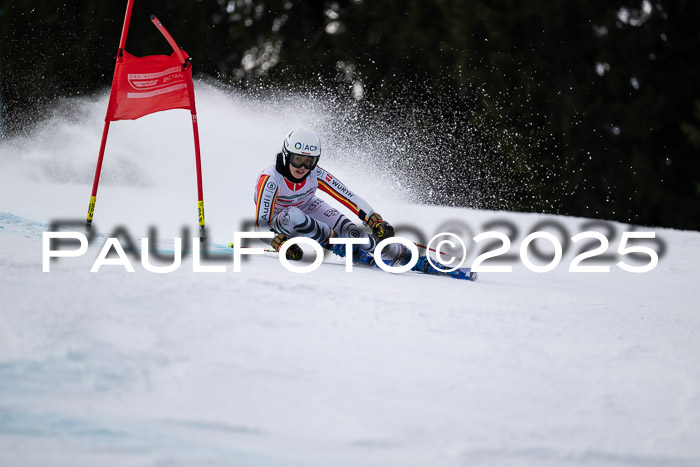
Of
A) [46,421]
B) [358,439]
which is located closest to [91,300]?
[46,421]

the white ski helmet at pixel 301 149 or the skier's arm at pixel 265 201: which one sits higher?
the white ski helmet at pixel 301 149

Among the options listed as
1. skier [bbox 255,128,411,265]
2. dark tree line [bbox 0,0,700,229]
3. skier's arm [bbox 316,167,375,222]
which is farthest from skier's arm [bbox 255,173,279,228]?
dark tree line [bbox 0,0,700,229]

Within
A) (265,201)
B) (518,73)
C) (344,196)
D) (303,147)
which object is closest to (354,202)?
(344,196)

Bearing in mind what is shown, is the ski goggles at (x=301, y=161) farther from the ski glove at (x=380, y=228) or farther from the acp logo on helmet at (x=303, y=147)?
the ski glove at (x=380, y=228)

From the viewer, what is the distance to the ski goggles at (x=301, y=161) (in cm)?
599

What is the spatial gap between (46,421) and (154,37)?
18214mm

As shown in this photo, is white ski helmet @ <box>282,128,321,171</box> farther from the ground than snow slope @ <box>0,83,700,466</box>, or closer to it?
farther from the ground

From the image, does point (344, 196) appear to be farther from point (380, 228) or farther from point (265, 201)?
point (265, 201)

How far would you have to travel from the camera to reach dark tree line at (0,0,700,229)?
16875 mm

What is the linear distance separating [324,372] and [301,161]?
305 cm

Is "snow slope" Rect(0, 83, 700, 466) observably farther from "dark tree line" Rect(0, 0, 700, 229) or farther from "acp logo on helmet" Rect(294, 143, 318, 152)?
"dark tree line" Rect(0, 0, 700, 229)

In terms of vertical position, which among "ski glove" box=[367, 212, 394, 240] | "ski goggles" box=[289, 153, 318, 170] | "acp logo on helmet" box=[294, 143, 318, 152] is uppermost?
"acp logo on helmet" box=[294, 143, 318, 152]

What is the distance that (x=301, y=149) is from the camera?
5.96 m

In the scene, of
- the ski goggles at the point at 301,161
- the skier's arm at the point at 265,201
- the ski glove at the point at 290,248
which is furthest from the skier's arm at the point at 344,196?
the ski glove at the point at 290,248
